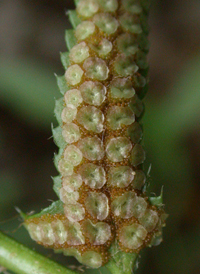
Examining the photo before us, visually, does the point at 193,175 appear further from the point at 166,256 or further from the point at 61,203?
the point at 61,203

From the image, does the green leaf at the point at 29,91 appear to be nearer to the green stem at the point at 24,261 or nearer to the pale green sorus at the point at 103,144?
the pale green sorus at the point at 103,144

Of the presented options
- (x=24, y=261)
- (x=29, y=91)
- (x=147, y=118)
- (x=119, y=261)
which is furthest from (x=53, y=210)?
(x=29, y=91)

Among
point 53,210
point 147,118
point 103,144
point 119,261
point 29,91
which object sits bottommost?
point 119,261

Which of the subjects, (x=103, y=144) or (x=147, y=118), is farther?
(x=147, y=118)

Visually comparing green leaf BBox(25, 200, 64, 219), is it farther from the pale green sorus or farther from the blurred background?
the blurred background

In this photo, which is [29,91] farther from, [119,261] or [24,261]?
[119,261]
